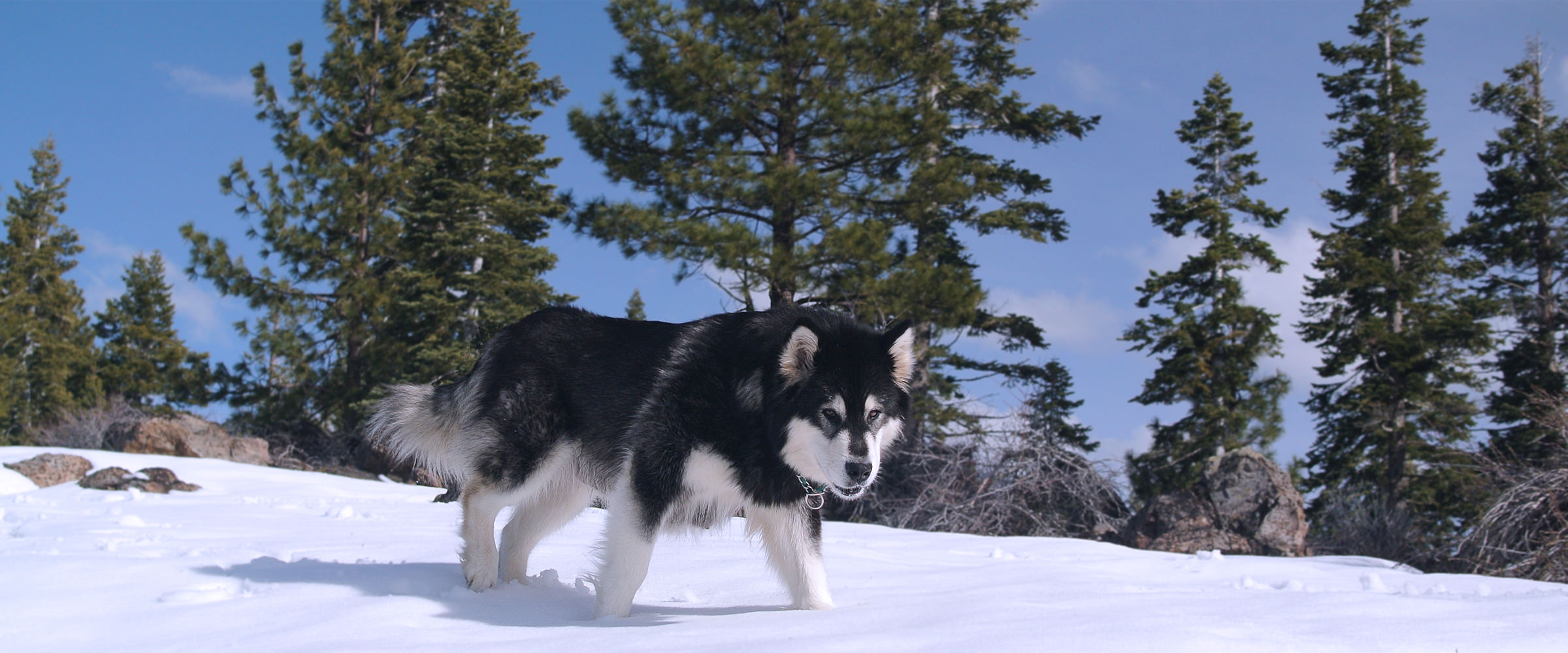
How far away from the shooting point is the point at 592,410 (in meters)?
4.73

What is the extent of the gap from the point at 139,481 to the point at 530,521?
685cm

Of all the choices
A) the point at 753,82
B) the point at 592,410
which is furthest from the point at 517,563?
the point at 753,82

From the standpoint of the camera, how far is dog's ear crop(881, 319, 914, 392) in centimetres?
443

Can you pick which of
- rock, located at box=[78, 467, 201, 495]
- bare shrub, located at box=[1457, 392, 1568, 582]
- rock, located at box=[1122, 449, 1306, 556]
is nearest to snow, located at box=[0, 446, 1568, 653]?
rock, located at box=[78, 467, 201, 495]

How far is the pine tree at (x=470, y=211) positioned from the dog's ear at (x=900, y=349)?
11.5 metres

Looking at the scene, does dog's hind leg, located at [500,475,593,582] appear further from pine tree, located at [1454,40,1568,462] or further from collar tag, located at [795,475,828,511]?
pine tree, located at [1454,40,1568,462]

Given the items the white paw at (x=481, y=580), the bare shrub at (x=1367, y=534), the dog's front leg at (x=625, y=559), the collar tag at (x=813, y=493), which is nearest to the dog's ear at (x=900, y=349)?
the collar tag at (x=813, y=493)

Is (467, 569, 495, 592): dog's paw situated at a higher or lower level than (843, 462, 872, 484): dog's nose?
lower

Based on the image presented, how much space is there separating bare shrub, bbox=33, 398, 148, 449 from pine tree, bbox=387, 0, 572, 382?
4966 millimetres

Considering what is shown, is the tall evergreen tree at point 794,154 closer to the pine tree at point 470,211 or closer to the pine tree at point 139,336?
the pine tree at point 470,211

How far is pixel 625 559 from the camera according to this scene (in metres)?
4.23

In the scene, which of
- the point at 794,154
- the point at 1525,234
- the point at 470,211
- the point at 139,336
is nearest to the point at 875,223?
the point at 794,154

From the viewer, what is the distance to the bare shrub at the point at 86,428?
1712 centimetres

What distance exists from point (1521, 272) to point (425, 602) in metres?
25.7
